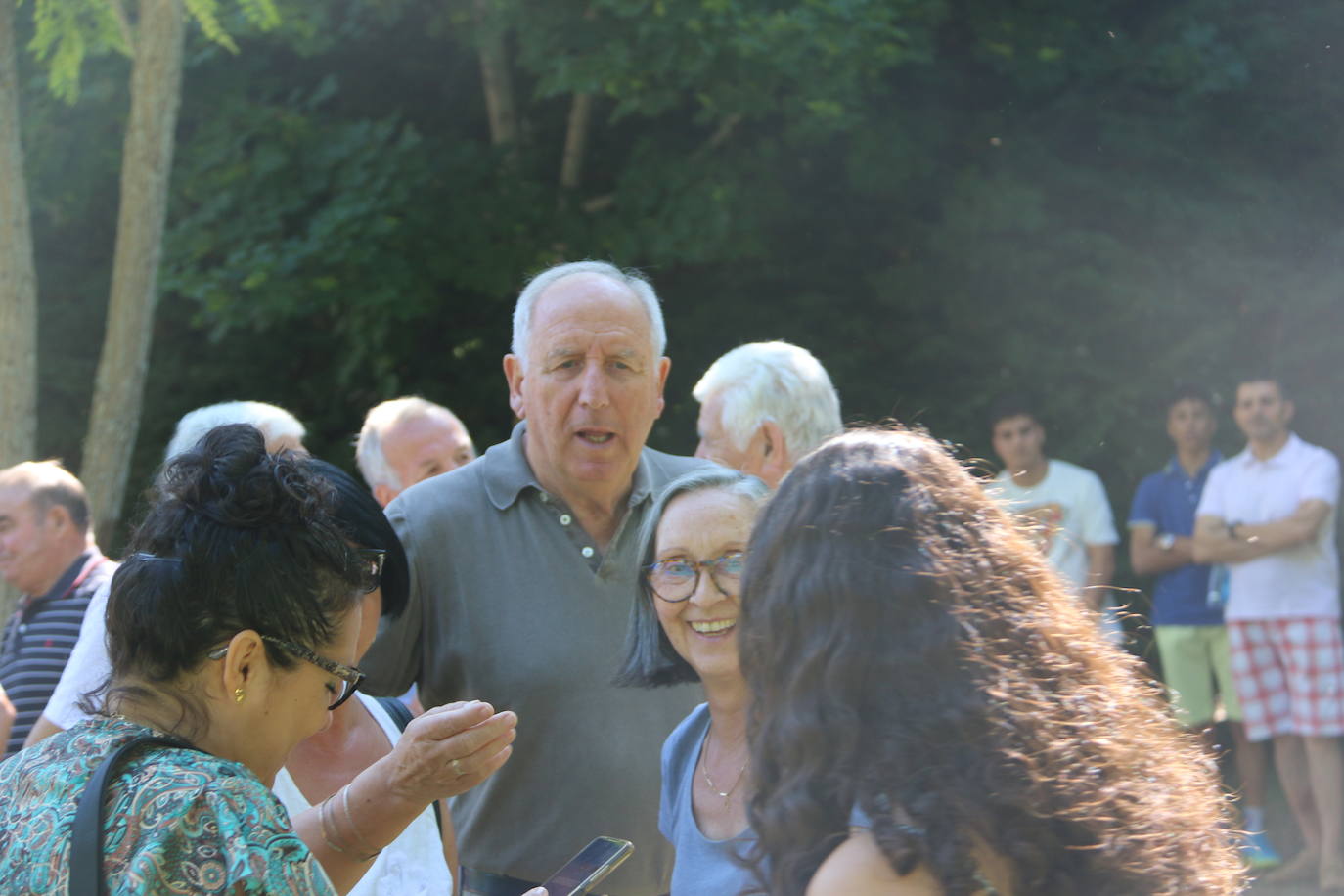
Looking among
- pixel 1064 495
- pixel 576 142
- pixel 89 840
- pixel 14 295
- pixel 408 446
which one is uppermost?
pixel 576 142

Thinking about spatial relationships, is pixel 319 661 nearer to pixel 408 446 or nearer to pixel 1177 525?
pixel 408 446

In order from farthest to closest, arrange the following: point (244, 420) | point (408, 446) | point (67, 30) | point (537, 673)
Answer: point (67, 30)
point (408, 446)
point (244, 420)
point (537, 673)

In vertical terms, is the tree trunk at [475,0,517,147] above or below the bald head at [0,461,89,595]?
above

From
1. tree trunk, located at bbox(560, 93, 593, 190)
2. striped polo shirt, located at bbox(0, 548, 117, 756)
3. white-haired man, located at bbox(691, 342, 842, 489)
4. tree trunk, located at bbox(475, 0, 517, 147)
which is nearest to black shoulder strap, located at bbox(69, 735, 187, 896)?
white-haired man, located at bbox(691, 342, 842, 489)

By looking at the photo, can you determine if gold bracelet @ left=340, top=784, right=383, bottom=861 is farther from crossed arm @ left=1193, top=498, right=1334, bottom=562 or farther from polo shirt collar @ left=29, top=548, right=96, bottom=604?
crossed arm @ left=1193, top=498, right=1334, bottom=562

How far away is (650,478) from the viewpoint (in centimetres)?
313

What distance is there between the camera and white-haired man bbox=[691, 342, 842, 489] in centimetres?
370

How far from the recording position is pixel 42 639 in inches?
160

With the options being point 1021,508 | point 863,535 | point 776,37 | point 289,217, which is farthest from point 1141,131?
point 863,535

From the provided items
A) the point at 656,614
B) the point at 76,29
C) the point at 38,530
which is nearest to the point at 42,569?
the point at 38,530

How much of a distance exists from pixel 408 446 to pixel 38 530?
3.95ft

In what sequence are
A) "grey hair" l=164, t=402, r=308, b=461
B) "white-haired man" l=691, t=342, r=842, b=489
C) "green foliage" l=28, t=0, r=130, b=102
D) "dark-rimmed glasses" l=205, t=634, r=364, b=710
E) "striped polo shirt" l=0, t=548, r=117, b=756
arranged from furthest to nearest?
"green foliage" l=28, t=0, r=130, b=102 < "striped polo shirt" l=0, t=548, r=117, b=756 < "grey hair" l=164, t=402, r=308, b=461 < "white-haired man" l=691, t=342, r=842, b=489 < "dark-rimmed glasses" l=205, t=634, r=364, b=710

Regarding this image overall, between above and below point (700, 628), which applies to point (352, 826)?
below

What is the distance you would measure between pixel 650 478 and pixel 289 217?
550cm
